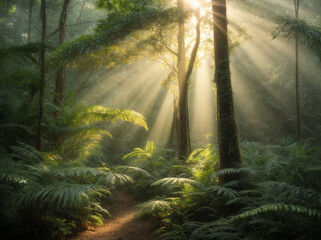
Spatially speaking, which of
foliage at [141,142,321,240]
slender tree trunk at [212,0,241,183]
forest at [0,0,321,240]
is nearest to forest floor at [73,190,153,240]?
forest at [0,0,321,240]

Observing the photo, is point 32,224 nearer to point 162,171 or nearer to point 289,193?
point 289,193

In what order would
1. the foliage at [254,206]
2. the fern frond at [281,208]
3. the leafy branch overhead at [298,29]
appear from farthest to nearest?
1. the leafy branch overhead at [298,29]
2. the foliage at [254,206]
3. the fern frond at [281,208]

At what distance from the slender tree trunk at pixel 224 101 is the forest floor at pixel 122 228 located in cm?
173

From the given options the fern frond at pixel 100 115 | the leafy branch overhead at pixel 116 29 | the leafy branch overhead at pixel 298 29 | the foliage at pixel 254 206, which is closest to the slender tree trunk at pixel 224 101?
the foliage at pixel 254 206

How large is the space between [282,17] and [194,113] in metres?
12.4

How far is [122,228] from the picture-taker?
4.35m

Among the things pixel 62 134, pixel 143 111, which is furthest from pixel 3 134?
pixel 143 111


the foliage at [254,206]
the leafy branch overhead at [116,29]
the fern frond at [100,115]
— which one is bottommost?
the foliage at [254,206]

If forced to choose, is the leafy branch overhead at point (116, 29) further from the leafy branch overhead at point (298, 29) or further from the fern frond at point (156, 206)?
the fern frond at point (156, 206)

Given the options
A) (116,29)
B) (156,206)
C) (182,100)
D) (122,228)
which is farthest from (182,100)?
(122,228)

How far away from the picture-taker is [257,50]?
66.7 ft

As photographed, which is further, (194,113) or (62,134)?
(194,113)

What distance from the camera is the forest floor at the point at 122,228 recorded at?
388 centimetres

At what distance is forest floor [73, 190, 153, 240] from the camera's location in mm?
3880
